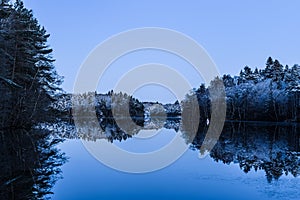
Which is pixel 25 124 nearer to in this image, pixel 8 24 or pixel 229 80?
pixel 8 24

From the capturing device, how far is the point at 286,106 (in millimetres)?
55688

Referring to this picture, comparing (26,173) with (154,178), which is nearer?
(26,173)

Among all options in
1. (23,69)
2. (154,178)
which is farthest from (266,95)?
(154,178)

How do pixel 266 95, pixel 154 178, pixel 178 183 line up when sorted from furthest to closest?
pixel 266 95 → pixel 154 178 → pixel 178 183

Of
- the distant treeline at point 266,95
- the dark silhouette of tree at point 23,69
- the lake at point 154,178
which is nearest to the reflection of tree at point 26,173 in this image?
the lake at point 154,178

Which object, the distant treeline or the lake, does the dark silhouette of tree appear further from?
the distant treeline

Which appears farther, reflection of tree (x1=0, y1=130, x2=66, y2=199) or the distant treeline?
the distant treeline

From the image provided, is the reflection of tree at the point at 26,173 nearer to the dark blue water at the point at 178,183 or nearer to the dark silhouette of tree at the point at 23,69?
the dark blue water at the point at 178,183

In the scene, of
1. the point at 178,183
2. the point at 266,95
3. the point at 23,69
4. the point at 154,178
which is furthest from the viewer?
the point at 266,95

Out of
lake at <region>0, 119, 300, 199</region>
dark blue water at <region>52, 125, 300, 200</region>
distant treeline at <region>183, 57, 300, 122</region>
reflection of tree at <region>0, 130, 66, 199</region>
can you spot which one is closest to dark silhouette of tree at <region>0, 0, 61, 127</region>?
reflection of tree at <region>0, 130, 66, 199</region>

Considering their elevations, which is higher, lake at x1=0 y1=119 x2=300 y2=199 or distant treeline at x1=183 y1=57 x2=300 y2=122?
distant treeline at x1=183 y1=57 x2=300 y2=122

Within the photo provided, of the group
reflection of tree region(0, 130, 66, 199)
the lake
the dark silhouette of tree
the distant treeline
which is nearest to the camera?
reflection of tree region(0, 130, 66, 199)

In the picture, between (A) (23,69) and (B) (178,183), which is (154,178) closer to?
(B) (178,183)

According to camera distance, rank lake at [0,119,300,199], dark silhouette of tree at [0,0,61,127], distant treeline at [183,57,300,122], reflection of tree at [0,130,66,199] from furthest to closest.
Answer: distant treeline at [183,57,300,122] → dark silhouette of tree at [0,0,61,127] → lake at [0,119,300,199] → reflection of tree at [0,130,66,199]
